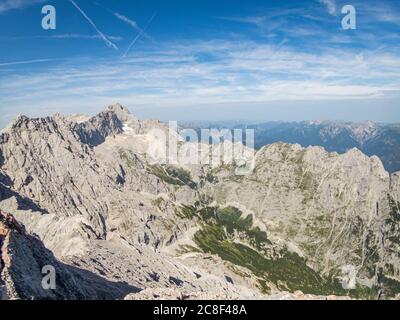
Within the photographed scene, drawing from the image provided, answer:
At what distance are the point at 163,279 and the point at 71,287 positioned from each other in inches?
3351

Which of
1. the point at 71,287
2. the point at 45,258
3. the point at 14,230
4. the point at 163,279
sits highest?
the point at 14,230

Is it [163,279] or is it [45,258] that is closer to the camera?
[45,258]

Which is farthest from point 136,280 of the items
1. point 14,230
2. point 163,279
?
point 14,230
